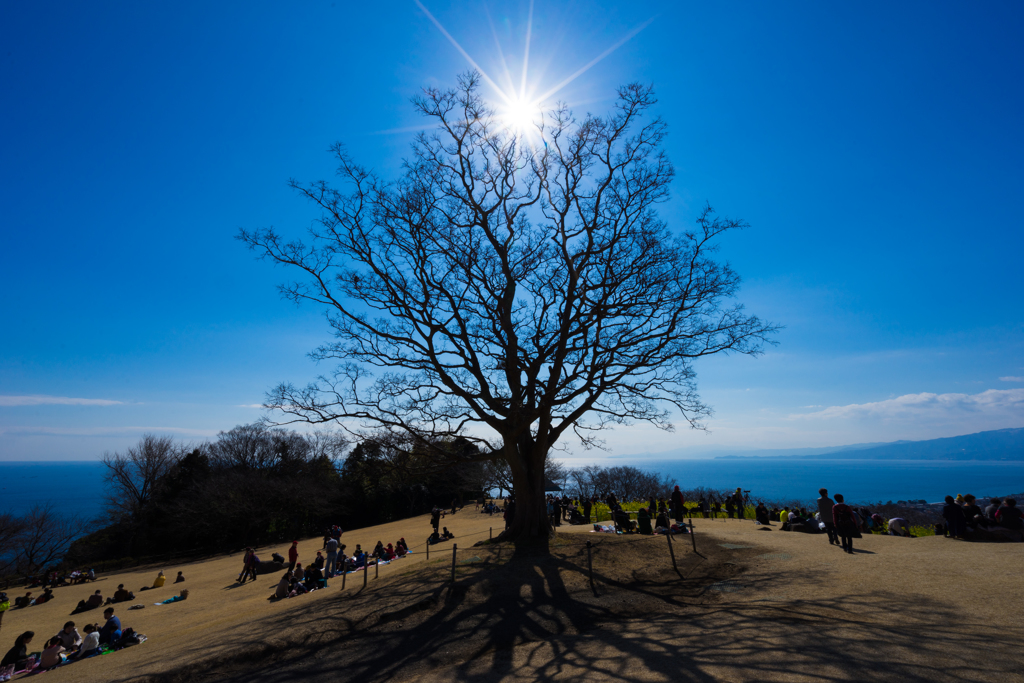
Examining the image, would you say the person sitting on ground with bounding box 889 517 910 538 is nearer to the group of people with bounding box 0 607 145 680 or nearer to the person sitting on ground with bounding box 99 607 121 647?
the group of people with bounding box 0 607 145 680

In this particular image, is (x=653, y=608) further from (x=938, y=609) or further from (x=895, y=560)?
(x=895, y=560)

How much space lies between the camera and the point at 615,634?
8.38 metres

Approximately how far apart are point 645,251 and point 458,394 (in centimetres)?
791

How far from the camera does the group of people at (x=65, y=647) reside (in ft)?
37.8

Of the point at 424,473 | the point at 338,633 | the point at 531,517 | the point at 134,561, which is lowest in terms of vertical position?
the point at 134,561

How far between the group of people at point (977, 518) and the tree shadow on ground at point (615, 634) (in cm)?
654

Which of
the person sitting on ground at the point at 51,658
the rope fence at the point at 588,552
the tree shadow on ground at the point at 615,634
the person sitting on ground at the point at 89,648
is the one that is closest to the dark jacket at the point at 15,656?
the person sitting on ground at the point at 51,658

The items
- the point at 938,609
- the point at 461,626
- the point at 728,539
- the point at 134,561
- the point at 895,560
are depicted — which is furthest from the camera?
the point at 134,561

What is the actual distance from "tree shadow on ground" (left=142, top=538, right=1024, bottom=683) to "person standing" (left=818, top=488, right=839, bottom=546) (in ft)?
14.3

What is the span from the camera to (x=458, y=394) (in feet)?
49.5

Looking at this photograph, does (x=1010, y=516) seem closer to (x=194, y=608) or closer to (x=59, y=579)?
(x=194, y=608)

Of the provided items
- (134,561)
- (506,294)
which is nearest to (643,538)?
(506,294)

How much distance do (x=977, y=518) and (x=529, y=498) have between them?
13.0 m

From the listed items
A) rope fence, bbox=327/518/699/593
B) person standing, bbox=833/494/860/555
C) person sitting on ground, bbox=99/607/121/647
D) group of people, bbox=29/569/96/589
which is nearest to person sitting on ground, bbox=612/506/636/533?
rope fence, bbox=327/518/699/593
